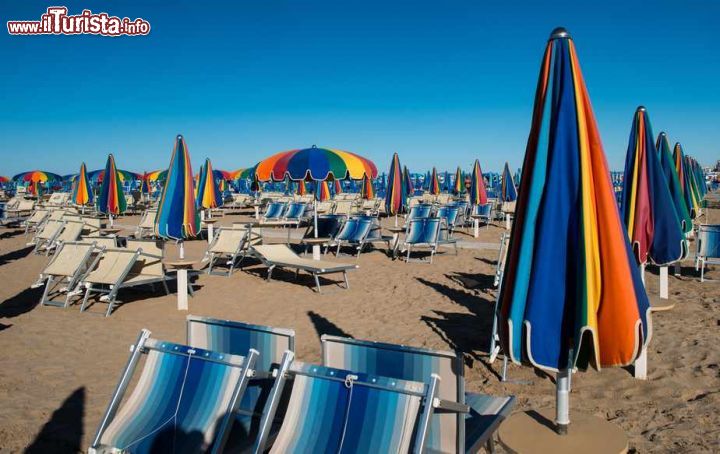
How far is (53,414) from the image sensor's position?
136 inches

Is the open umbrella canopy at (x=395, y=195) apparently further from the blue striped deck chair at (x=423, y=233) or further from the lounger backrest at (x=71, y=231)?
the lounger backrest at (x=71, y=231)

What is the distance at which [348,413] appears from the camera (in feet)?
6.82

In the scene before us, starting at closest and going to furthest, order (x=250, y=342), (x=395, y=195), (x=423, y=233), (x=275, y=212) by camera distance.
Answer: (x=250, y=342), (x=423, y=233), (x=395, y=195), (x=275, y=212)

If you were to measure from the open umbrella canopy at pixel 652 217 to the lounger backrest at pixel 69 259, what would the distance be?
19.8ft

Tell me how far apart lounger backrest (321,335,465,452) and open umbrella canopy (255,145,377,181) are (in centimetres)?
645

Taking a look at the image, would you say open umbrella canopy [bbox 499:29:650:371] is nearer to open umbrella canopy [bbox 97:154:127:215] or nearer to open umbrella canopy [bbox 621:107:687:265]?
open umbrella canopy [bbox 621:107:687:265]

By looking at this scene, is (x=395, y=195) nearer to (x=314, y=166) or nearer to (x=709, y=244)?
(x=314, y=166)

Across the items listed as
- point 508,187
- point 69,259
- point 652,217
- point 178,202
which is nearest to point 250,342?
point 652,217

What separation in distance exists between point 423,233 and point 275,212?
696cm

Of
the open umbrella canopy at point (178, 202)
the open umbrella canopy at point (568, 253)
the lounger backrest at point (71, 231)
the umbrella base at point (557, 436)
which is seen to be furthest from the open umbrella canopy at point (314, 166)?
the open umbrella canopy at point (568, 253)

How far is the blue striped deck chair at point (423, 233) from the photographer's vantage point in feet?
32.4

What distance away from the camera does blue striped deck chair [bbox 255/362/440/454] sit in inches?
77.0

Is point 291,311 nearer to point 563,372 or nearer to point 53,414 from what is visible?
point 53,414

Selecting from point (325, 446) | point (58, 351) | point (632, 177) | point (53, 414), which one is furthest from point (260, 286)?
point (325, 446)
